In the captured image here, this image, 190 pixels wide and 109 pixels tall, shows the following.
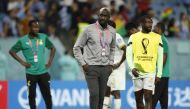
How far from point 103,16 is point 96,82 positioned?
1.36 m

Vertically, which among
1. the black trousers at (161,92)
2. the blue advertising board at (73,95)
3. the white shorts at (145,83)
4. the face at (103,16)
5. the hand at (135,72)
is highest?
the face at (103,16)

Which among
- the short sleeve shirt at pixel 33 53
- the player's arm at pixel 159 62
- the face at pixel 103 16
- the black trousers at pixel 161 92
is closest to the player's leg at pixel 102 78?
the face at pixel 103 16

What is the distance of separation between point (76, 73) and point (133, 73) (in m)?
8.27

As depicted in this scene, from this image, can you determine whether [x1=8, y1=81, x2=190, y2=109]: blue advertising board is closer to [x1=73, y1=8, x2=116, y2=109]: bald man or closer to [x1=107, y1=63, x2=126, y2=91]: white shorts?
[x1=107, y1=63, x2=126, y2=91]: white shorts

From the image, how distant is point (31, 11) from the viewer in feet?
89.0

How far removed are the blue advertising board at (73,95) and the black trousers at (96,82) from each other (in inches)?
239

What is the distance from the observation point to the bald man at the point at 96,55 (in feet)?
52.5

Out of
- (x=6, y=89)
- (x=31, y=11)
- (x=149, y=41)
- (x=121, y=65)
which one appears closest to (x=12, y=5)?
(x=31, y=11)

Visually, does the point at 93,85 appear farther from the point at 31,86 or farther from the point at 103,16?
the point at 31,86

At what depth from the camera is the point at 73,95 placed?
22656 millimetres

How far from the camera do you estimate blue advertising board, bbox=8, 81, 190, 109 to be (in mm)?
22141

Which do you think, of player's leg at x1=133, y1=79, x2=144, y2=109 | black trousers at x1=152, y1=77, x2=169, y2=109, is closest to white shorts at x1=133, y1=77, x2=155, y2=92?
player's leg at x1=133, y1=79, x2=144, y2=109

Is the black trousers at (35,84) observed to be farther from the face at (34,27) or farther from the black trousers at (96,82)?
the black trousers at (96,82)

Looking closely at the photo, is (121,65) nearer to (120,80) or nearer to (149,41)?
(120,80)
